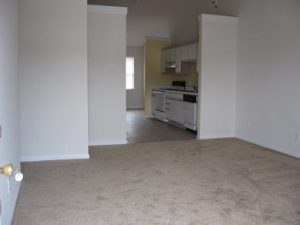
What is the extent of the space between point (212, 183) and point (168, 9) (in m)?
5.47

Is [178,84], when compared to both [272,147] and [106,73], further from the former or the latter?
[272,147]

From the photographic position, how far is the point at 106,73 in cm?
577

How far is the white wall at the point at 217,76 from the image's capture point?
6.32 meters

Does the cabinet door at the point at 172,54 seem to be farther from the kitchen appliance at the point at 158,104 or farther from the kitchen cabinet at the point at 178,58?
the kitchen appliance at the point at 158,104

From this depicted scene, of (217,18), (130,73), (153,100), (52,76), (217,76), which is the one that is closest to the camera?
(52,76)

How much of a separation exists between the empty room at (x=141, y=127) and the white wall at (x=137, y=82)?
4253 mm

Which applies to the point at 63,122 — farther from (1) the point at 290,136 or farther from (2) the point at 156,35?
(2) the point at 156,35

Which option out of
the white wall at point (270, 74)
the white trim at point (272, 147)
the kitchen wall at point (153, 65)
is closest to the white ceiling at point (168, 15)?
the kitchen wall at point (153, 65)

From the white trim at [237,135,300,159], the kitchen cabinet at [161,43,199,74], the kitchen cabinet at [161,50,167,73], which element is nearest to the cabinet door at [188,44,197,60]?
the kitchen cabinet at [161,43,199,74]

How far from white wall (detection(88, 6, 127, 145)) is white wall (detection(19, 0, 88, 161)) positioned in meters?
0.93

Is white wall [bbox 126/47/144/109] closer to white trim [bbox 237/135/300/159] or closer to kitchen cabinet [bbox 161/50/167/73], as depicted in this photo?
kitchen cabinet [bbox 161/50/167/73]

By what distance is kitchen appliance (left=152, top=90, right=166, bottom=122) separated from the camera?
8.87 meters

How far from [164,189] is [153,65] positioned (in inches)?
267

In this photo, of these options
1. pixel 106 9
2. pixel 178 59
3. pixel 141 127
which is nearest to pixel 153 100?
pixel 178 59
